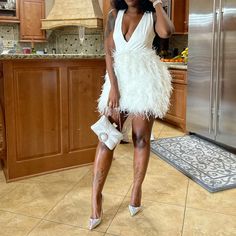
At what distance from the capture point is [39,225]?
1648 millimetres

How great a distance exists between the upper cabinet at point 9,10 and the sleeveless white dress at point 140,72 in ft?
14.5

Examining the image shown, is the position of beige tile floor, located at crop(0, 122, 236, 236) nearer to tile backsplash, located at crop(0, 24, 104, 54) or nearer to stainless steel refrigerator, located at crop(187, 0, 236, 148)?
stainless steel refrigerator, located at crop(187, 0, 236, 148)

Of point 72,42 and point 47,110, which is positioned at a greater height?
point 72,42

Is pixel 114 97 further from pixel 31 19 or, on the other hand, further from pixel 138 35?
pixel 31 19

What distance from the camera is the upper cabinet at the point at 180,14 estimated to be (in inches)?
167

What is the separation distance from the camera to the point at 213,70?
3076mm

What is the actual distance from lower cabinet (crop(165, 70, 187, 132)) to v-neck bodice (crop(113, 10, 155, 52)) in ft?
7.39

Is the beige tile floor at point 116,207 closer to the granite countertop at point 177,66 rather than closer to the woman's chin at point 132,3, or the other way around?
the woman's chin at point 132,3

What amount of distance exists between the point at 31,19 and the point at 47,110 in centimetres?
384

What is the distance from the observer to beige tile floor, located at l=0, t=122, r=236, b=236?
162 centimetres

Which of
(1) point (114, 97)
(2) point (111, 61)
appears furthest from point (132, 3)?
(1) point (114, 97)

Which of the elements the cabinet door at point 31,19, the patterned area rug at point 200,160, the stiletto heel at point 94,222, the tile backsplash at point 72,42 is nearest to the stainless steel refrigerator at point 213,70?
the patterned area rug at point 200,160

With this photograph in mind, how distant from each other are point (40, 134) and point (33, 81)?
1.40 ft

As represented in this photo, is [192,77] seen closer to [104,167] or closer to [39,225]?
[104,167]
